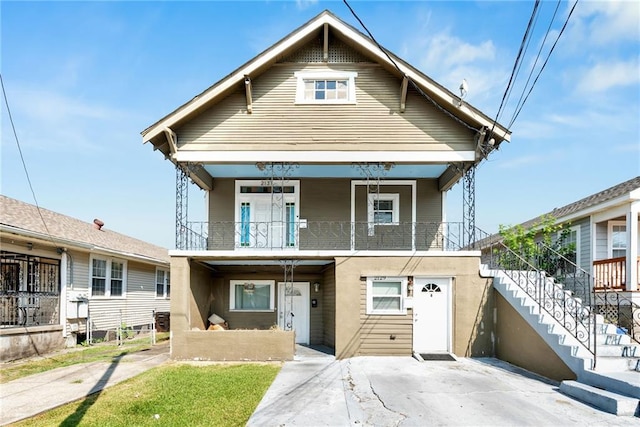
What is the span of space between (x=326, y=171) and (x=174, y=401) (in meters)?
8.89

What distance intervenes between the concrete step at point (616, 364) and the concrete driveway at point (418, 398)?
94cm

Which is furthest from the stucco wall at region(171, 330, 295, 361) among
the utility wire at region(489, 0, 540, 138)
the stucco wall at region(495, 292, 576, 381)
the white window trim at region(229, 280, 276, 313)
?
the utility wire at region(489, 0, 540, 138)

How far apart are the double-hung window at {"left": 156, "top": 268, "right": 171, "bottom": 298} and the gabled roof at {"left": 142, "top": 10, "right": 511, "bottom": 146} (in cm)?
1185

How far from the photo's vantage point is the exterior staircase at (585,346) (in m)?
7.62

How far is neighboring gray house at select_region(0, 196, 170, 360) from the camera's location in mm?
13422

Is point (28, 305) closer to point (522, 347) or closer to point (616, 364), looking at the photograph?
point (522, 347)

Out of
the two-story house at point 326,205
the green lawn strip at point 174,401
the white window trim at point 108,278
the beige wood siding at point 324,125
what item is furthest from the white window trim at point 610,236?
the white window trim at point 108,278

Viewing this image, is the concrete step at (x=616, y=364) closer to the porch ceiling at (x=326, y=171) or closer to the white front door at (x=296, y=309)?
the porch ceiling at (x=326, y=171)

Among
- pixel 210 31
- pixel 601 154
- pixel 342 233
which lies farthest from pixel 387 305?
pixel 601 154

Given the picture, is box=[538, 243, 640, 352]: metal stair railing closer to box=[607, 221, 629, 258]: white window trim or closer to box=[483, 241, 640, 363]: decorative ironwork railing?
box=[483, 241, 640, 363]: decorative ironwork railing

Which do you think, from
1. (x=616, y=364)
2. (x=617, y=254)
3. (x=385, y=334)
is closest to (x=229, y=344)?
(x=385, y=334)

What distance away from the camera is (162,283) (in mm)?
24094

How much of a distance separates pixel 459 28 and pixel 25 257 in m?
14.0

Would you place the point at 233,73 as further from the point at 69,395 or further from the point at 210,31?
the point at 69,395
